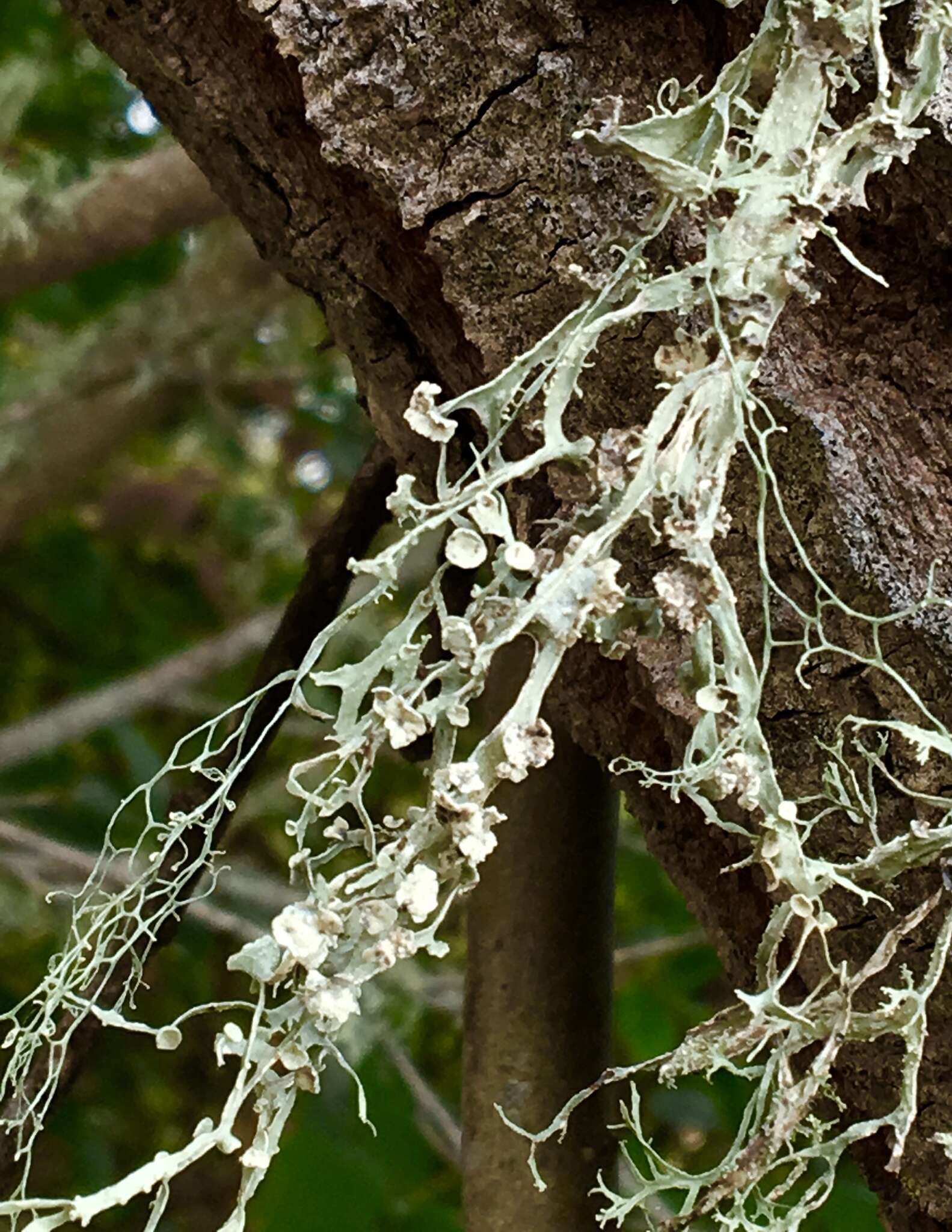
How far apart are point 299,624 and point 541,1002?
217mm

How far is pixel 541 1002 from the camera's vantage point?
0.58m

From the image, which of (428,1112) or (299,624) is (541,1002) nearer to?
(299,624)

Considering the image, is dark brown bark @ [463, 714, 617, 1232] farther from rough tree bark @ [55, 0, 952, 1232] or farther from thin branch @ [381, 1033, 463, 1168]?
thin branch @ [381, 1033, 463, 1168]

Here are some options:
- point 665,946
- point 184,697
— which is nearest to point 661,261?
point 665,946

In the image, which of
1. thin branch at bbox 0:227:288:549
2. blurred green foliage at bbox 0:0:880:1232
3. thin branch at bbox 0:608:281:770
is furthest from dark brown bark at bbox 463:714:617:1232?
thin branch at bbox 0:227:288:549

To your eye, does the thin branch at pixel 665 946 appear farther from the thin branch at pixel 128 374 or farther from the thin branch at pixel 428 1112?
the thin branch at pixel 128 374

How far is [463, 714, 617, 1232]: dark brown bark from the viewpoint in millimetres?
568

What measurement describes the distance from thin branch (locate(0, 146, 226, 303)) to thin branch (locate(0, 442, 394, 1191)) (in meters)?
0.46

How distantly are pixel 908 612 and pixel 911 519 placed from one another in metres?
0.05

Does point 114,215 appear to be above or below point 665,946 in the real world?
above

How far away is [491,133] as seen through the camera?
393 millimetres

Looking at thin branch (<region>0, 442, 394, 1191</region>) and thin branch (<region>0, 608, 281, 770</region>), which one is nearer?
Result: thin branch (<region>0, 442, 394, 1191</region>)

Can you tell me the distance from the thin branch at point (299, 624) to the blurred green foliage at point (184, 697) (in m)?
0.24

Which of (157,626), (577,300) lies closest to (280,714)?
(577,300)
